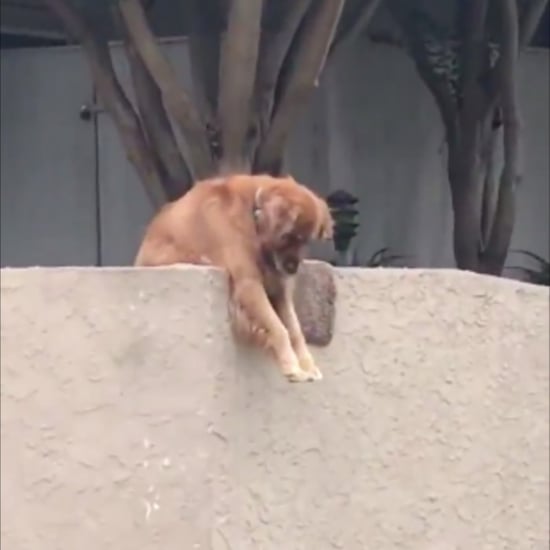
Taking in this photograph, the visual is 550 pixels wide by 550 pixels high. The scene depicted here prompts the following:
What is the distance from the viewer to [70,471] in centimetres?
615

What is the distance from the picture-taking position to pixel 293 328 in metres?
6.49

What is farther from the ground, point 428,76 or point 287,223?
point 428,76

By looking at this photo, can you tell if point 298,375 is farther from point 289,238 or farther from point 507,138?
point 507,138

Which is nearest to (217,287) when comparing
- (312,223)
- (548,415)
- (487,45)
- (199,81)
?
(312,223)

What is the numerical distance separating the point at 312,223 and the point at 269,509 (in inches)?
46.1

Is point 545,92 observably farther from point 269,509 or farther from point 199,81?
point 269,509

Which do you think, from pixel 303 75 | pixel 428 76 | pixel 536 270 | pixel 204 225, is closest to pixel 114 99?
pixel 303 75

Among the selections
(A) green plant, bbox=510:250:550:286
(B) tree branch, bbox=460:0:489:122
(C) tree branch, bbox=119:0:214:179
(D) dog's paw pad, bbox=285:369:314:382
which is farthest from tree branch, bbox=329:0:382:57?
(D) dog's paw pad, bbox=285:369:314:382

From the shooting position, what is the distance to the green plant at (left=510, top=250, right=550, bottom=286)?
489 inches

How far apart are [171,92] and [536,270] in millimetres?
4821

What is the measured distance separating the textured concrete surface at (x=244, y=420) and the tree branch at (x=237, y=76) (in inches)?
57.7

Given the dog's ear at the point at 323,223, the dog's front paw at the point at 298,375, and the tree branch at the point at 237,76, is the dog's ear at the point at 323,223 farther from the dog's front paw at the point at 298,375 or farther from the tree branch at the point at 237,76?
the tree branch at the point at 237,76

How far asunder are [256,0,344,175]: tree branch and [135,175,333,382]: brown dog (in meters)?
2.37

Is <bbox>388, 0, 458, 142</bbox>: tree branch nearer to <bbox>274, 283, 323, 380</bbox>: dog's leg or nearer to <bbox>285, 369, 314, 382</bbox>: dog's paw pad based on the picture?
<bbox>274, 283, 323, 380</bbox>: dog's leg
